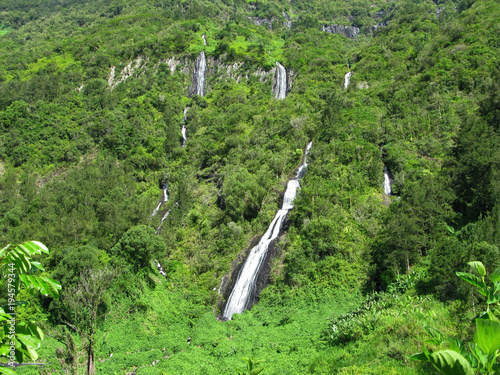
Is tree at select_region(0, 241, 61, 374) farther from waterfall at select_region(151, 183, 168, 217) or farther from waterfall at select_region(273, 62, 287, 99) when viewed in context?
waterfall at select_region(273, 62, 287, 99)

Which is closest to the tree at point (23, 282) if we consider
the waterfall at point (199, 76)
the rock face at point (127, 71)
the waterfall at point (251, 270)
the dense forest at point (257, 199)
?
the dense forest at point (257, 199)

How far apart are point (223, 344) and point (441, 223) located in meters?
20.1

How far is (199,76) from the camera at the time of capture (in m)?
91.9

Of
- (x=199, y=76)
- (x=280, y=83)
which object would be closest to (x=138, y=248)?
(x=280, y=83)

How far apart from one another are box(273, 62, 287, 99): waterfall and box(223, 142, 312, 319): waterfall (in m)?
44.7

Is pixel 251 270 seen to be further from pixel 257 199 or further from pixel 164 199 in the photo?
pixel 164 199

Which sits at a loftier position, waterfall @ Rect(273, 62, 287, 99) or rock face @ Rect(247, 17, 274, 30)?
rock face @ Rect(247, 17, 274, 30)

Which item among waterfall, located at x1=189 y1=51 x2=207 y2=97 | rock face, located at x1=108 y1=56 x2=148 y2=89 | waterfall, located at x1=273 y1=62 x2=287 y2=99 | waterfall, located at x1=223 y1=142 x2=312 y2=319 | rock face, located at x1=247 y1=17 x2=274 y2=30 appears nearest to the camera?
waterfall, located at x1=223 y1=142 x2=312 y2=319

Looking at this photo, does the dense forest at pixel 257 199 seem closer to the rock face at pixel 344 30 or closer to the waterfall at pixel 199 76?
the waterfall at pixel 199 76

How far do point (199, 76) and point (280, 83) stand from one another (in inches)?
1016

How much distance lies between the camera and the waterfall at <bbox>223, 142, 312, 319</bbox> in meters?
31.5

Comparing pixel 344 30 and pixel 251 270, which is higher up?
pixel 344 30

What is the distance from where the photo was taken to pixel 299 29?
367 ft

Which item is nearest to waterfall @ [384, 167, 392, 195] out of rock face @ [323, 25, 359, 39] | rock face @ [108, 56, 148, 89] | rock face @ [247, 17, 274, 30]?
rock face @ [108, 56, 148, 89]
